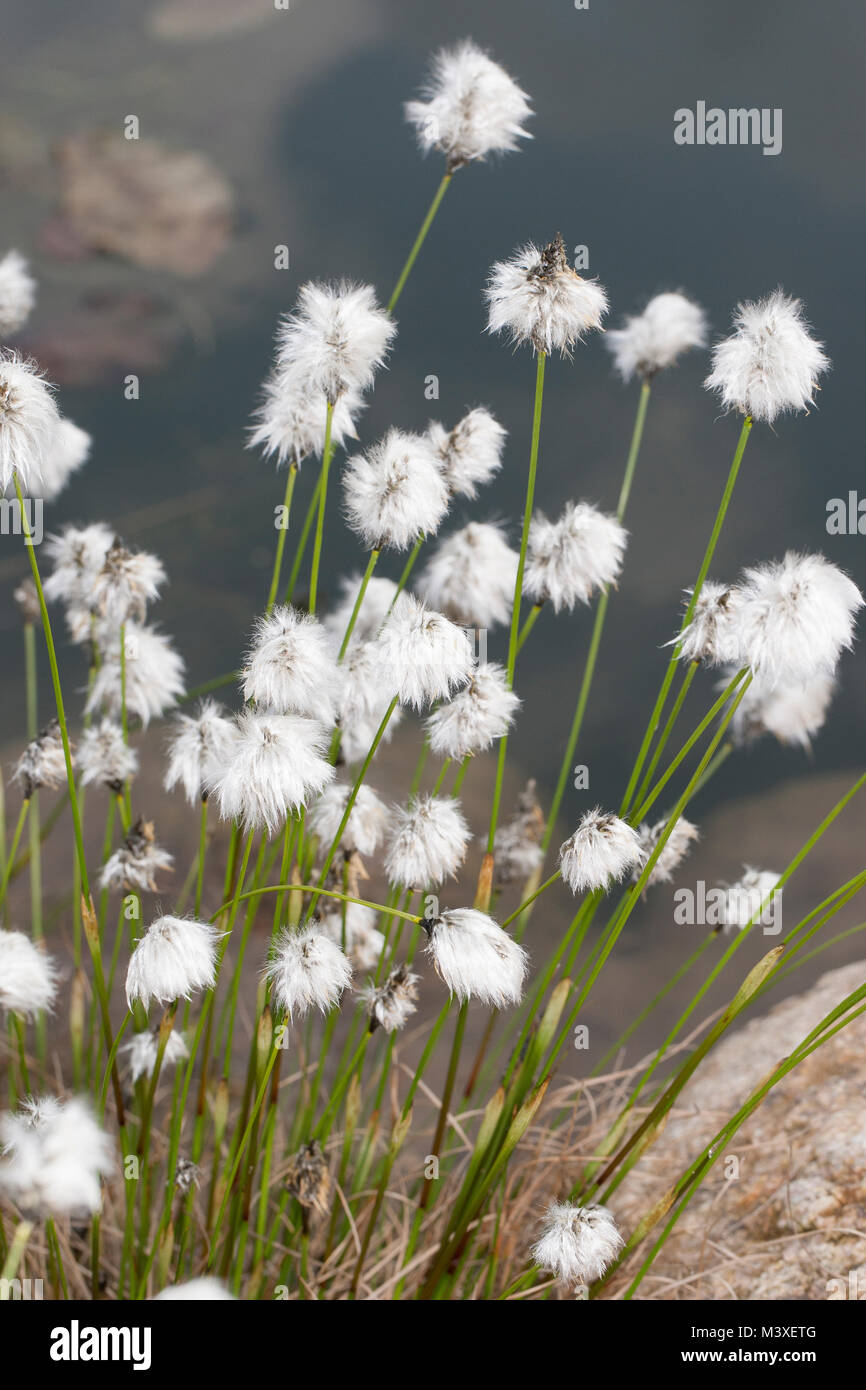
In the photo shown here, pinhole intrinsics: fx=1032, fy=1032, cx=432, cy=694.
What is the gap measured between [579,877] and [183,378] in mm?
1855

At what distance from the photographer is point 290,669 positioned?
2.88 ft

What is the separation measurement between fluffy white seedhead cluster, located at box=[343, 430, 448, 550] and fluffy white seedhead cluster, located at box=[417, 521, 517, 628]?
24 cm

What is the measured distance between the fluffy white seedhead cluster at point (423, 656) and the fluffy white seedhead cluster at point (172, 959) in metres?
0.26

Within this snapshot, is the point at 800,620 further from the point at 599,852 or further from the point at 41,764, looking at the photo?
the point at 41,764

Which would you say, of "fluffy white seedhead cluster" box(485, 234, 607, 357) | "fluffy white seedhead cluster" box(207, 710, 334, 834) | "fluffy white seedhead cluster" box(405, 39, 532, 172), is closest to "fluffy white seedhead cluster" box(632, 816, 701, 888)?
"fluffy white seedhead cluster" box(207, 710, 334, 834)

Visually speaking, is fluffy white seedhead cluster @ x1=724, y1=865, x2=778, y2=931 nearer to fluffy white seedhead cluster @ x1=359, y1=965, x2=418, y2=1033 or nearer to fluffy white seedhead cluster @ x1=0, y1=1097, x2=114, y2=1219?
fluffy white seedhead cluster @ x1=359, y1=965, x2=418, y2=1033

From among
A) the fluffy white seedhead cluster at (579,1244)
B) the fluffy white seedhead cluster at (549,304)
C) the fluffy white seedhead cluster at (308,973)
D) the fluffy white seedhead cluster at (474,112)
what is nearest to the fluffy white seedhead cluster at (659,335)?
the fluffy white seedhead cluster at (474,112)

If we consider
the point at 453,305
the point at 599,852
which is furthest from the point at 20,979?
the point at 453,305

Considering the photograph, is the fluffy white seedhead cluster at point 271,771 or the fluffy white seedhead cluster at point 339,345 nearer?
the fluffy white seedhead cluster at point 271,771

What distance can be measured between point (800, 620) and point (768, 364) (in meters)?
0.23

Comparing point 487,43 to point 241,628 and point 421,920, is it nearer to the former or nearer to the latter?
point 241,628

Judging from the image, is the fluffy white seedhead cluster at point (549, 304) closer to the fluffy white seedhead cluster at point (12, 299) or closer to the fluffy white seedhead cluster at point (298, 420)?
the fluffy white seedhead cluster at point (298, 420)

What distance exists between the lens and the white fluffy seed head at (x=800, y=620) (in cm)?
83

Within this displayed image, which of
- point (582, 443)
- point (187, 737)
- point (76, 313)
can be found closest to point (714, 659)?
point (187, 737)
